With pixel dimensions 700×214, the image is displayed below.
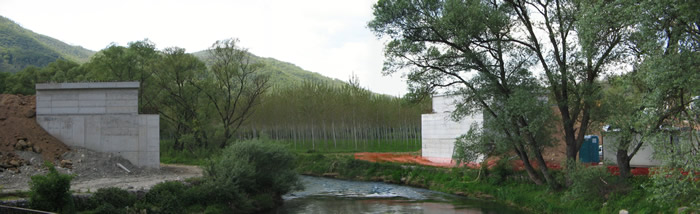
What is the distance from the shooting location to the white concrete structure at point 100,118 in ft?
84.9

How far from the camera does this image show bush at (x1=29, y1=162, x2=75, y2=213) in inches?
588

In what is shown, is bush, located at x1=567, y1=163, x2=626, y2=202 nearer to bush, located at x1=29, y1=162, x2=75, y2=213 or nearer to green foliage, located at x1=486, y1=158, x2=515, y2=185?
green foliage, located at x1=486, y1=158, x2=515, y2=185

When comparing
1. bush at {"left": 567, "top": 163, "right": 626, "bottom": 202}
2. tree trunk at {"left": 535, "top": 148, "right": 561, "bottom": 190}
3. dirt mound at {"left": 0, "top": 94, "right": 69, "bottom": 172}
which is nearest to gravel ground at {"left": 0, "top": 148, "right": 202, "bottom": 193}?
dirt mound at {"left": 0, "top": 94, "right": 69, "bottom": 172}

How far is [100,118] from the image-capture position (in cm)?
2616

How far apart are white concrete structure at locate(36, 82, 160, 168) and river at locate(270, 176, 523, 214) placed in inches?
309

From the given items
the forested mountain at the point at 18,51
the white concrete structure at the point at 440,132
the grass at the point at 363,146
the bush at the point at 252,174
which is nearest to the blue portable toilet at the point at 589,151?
the white concrete structure at the point at 440,132

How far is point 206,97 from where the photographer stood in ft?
150

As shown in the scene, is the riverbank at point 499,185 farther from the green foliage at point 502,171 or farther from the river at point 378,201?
the river at point 378,201

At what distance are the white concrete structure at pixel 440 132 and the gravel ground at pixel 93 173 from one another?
1983 centimetres

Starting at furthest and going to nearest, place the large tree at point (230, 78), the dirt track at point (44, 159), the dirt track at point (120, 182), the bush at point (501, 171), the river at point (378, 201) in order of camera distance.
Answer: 1. the large tree at point (230, 78)
2. the bush at point (501, 171)
3. the river at point (378, 201)
4. the dirt track at point (44, 159)
5. the dirt track at point (120, 182)

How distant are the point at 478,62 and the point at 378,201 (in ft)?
27.2

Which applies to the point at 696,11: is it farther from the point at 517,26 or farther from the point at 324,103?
the point at 324,103

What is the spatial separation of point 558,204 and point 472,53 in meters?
7.02

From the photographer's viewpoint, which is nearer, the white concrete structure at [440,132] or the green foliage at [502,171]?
the green foliage at [502,171]
